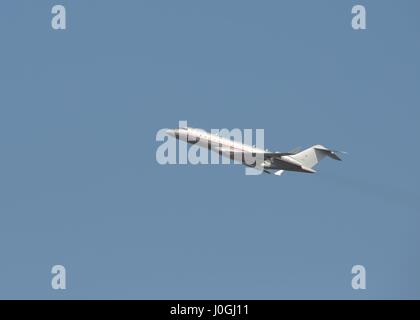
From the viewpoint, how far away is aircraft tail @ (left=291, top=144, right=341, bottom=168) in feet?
483

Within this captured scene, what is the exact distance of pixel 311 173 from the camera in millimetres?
145250

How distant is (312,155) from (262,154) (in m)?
7.66

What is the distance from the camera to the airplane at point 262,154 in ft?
473

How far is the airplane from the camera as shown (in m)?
144

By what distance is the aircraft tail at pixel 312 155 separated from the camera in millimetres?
147125

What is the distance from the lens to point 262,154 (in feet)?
473

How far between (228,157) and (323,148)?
12.7 m
